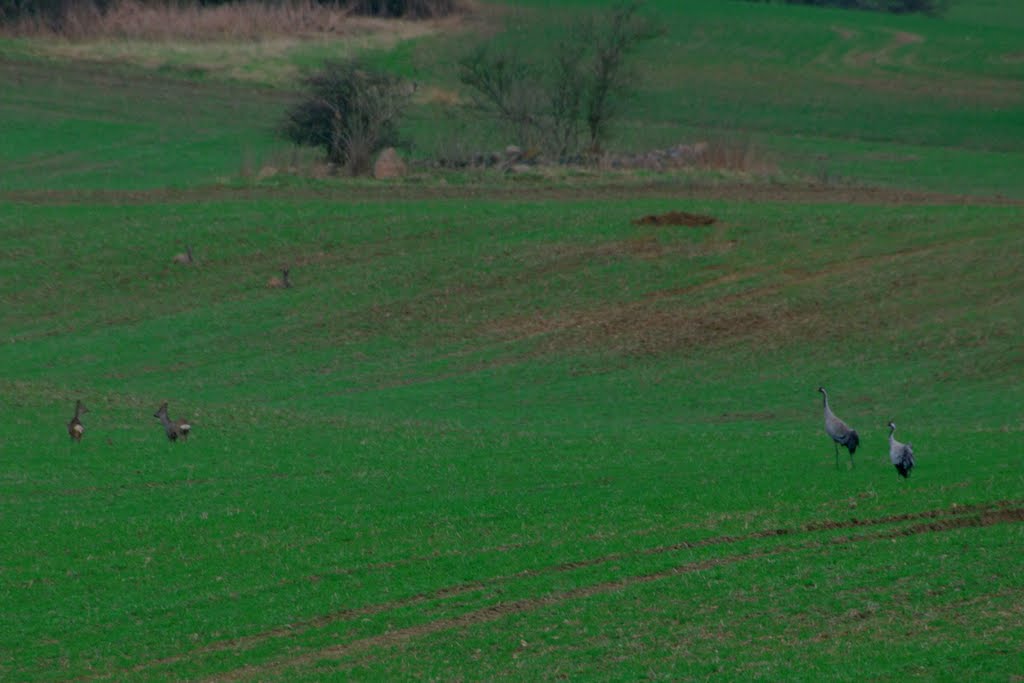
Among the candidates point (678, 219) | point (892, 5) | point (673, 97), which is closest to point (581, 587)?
point (678, 219)

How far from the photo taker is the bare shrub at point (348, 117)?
209 feet

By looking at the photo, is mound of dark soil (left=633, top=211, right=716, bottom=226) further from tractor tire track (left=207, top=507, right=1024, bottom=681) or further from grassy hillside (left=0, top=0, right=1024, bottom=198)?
tractor tire track (left=207, top=507, right=1024, bottom=681)

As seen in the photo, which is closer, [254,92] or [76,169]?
[76,169]

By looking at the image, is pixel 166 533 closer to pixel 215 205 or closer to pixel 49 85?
pixel 215 205

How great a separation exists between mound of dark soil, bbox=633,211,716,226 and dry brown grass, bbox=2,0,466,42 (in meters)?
51.1

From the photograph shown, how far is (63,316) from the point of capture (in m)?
46.8

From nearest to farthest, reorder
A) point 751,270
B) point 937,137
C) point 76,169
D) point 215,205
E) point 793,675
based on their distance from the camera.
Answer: point 793,675, point 751,270, point 215,205, point 76,169, point 937,137

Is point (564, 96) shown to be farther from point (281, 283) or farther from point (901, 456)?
point (901, 456)

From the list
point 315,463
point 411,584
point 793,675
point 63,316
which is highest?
point 793,675

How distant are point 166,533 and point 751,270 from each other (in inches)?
1094

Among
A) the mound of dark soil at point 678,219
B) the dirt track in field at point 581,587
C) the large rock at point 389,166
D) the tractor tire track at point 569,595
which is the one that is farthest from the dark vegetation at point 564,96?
the tractor tire track at point 569,595

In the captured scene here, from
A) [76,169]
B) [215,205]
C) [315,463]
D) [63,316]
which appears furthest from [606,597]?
[76,169]

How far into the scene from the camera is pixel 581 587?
17.6m

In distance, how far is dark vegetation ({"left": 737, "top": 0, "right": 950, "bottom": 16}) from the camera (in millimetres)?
129500
